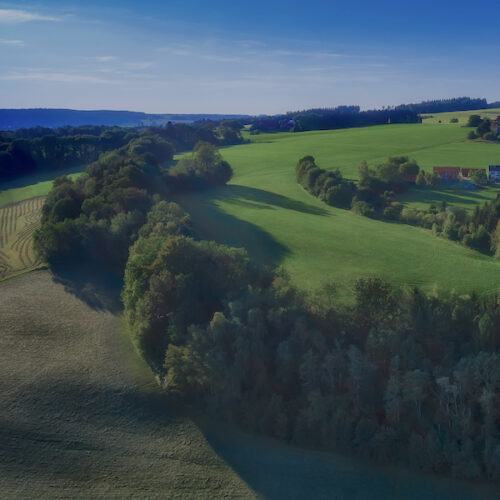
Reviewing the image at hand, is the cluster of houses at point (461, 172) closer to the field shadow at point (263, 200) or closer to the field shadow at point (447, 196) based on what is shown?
the field shadow at point (447, 196)

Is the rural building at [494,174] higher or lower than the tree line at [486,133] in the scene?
lower

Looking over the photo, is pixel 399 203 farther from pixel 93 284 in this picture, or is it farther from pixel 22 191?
pixel 22 191

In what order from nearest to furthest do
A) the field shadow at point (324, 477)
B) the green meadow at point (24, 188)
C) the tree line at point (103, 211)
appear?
1. the field shadow at point (324, 477)
2. the tree line at point (103, 211)
3. the green meadow at point (24, 188)

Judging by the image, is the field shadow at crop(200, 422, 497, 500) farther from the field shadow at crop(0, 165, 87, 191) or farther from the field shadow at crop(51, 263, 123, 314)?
the field shadow at crop(0, 165, 87, 191)

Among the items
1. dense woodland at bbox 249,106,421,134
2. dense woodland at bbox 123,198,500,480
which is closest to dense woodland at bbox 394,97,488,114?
dense woodland at bbox 249,106,421,134

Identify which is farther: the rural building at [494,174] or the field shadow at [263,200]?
the rural building at [494,174]

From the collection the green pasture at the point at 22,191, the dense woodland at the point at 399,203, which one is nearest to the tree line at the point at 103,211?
the green pasture at the point at 22,191

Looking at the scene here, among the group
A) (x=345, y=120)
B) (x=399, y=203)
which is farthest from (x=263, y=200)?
(x=345, y=120)
